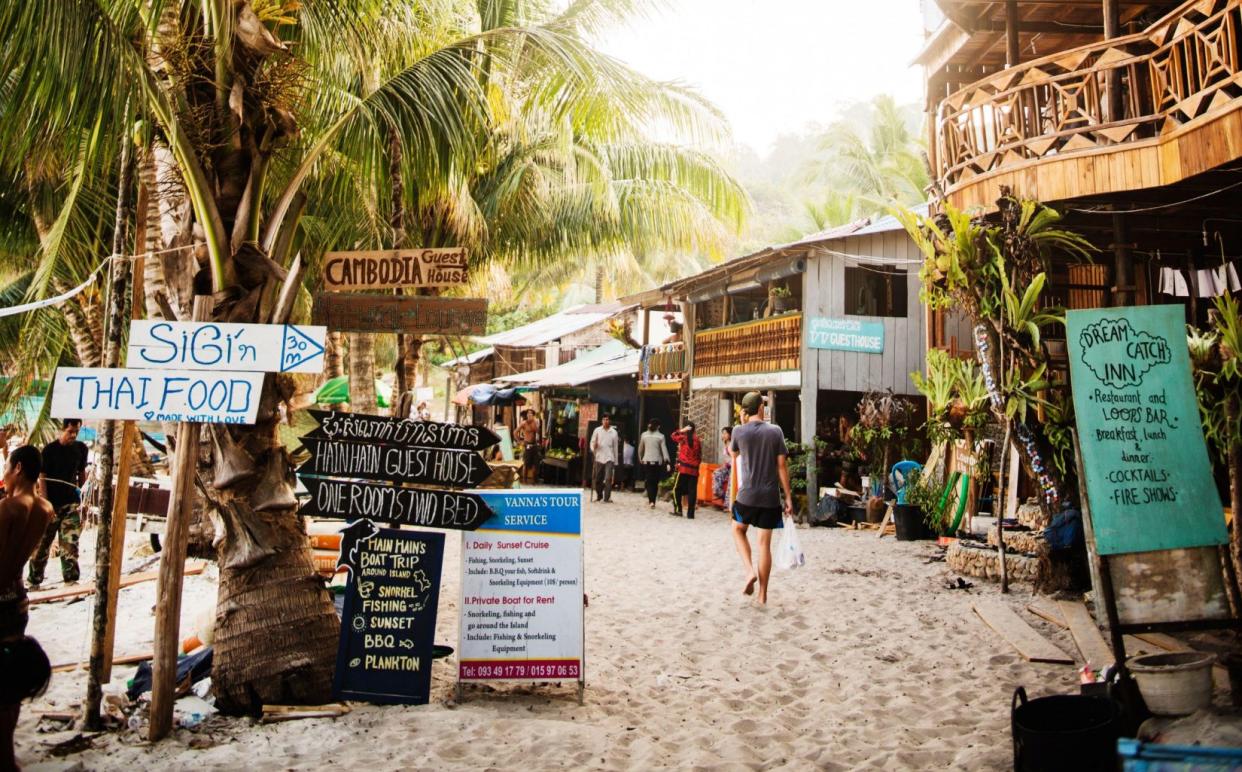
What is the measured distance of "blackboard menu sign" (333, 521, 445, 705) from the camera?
5168 millimetres

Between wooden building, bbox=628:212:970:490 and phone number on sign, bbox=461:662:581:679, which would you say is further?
wooden building, bbox=628:212:970:490

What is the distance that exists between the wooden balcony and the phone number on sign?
6061 millimetres

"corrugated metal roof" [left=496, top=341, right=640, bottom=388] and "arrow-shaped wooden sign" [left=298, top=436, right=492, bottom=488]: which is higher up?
"corrugated metal roof" [left=496, top=341, right=640, bottom=388]

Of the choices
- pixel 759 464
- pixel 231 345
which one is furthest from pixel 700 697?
pixel 231 345

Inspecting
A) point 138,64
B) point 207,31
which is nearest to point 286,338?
point 138,64

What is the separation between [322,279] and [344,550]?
6.22ft

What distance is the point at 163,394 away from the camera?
4.76 meters

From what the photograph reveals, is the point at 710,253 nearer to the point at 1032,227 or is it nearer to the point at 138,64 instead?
the point at 1032,227

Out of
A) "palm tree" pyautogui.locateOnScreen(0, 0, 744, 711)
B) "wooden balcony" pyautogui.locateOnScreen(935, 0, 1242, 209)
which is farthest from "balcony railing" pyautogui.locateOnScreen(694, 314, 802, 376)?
"palm tree" pyautogui.locateOnScreen(0, 0, 744, 711)

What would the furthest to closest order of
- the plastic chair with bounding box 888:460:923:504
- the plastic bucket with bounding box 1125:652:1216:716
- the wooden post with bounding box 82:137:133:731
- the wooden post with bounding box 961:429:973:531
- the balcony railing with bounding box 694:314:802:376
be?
the balcony railing with bounding box 694:314:802:376 → the plastic chair with bounding box 888:460:923:504 → the wooden post with bounding box 961:429:973:531 → the wooden post with bounding box 82:137:133:731 → the plastic bucket with bounding box 1125:652:1216:716

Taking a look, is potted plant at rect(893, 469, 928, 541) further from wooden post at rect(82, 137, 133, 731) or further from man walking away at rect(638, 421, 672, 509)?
wooden post at rect(82, 137, 133, 731)

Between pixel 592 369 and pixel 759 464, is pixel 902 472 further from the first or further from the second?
pixel 592 369

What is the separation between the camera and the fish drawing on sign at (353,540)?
5.24m

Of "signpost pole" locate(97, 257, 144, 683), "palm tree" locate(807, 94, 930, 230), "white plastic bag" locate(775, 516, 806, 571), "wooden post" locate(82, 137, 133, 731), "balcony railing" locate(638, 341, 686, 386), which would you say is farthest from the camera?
"palm tree" locate(807, 94, 930, 230)
